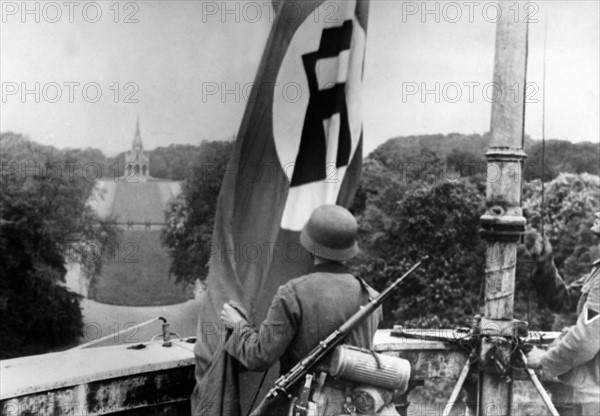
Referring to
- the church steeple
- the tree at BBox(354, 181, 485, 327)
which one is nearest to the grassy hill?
the church steeple

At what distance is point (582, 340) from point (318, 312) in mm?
1482

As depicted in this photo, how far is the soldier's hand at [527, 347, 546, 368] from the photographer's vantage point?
4.28 meters

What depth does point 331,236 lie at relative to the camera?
3.46m

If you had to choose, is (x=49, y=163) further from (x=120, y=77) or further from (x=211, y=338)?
(x=211, y=338)

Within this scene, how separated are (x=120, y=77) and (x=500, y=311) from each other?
21707 millimetres

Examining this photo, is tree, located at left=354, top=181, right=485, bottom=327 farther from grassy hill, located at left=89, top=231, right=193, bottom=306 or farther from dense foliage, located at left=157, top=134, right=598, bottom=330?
grassy hill, located at left=89, top=231, right=193, bottom=306

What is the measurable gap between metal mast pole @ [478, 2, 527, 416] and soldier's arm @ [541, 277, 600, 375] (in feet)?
1.38

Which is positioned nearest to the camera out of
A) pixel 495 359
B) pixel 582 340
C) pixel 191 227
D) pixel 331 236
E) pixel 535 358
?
pixel 331 236

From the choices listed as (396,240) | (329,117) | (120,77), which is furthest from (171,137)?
(329,117)

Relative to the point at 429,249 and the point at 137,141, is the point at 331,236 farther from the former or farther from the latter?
the point at 429,249

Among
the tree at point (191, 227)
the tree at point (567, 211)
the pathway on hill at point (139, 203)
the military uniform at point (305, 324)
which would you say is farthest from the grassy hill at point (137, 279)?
the military uniform at point (305, 324)

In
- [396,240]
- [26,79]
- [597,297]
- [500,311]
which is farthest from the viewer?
A: [396,240]

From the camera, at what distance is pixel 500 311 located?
4469mm

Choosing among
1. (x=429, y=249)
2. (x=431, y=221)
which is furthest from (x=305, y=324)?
(x=431, y=221)
